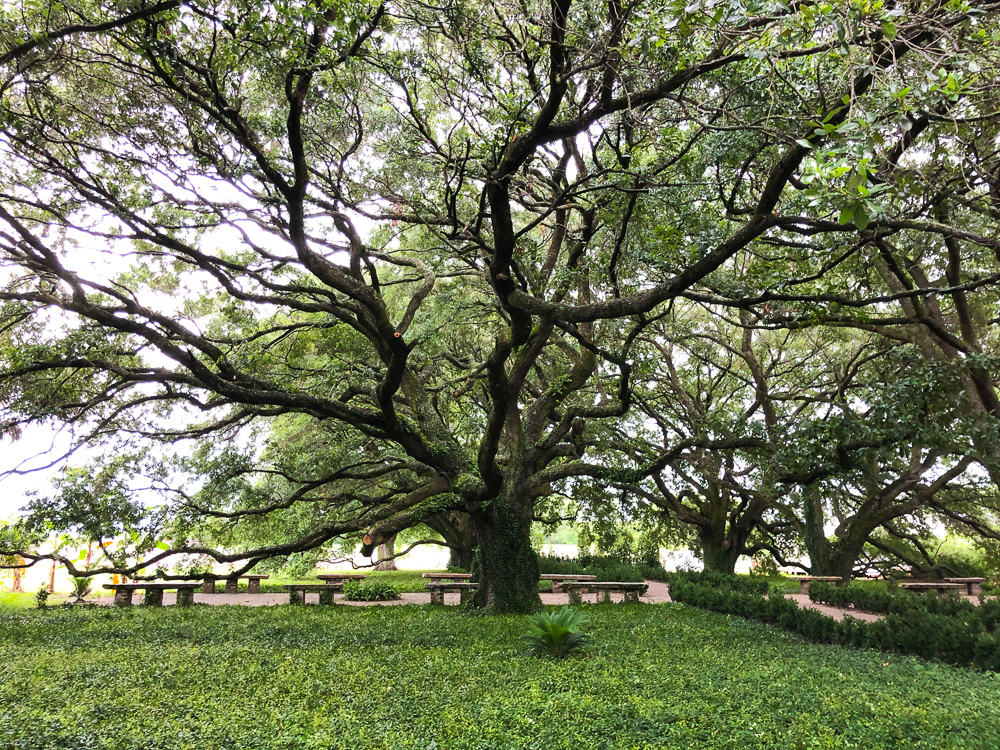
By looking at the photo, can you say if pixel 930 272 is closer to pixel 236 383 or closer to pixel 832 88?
pixel 832 88

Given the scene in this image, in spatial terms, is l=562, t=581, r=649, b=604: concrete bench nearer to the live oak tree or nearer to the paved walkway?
the paved walkway

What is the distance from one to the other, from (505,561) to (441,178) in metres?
6.63

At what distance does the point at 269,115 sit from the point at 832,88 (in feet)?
22.0

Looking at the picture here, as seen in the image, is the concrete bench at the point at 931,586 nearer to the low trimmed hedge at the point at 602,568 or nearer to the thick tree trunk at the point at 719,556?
the thick tree trunk at the point at 719,556

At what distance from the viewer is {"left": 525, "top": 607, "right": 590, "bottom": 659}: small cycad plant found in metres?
6.74

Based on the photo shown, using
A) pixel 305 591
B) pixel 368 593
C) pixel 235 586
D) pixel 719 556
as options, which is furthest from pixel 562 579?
pixel 235 586

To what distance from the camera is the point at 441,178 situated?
8.38 m

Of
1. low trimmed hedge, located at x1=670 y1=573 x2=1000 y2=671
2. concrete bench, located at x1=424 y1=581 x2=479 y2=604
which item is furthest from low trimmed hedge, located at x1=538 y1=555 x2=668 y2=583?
low trimmed hedge, located at x1=670 y1=573 x2=1000 y2=671

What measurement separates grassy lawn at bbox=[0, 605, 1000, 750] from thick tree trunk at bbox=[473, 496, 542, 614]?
6.43 ft

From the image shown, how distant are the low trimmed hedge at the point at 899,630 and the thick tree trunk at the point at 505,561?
370 cm

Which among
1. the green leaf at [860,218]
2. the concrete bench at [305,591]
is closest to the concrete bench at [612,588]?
the concrete bench at [305,591]

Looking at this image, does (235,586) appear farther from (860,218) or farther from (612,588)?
(860,218)

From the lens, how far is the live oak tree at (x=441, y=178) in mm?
4785

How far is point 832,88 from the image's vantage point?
5.65 metres
